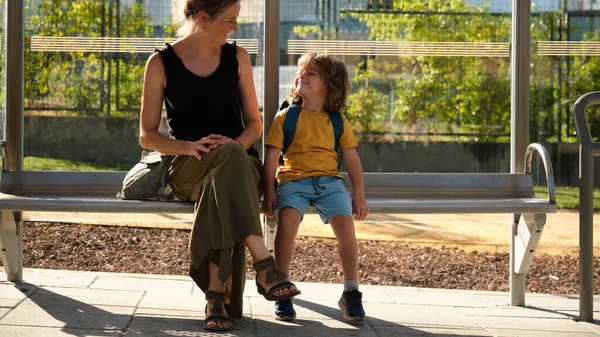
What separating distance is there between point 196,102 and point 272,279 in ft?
3.09

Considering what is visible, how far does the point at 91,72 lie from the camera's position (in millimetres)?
5445

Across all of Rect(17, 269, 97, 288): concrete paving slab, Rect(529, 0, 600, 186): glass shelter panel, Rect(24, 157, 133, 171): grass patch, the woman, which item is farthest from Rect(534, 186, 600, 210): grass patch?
Rect(17, 269, 97, 288): concrete paving slab

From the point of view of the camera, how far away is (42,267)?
5.71 metres

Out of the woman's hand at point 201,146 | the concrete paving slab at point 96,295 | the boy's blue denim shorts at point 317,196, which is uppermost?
the woman's hand at point 201,146

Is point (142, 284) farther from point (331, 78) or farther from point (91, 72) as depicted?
point (331, 78)

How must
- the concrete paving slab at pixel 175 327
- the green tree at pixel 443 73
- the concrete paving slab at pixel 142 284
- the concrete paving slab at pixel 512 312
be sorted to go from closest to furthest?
the concrete paving slab at pixel 175 327 → the concrete paving slab at pixel 512 312 → the concrete paving slab at pixel 142 284 → the green tree at pixel 443 73

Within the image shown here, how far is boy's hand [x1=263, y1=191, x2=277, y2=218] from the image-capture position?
161 inches

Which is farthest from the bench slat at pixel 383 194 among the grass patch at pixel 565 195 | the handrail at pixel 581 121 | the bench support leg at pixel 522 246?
the grass patch at pixel 565 195

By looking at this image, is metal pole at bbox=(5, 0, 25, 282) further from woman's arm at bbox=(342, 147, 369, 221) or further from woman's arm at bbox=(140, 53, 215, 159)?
woman's arm at bbox=(342, 147, 369, 221)

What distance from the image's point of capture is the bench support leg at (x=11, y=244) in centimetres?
456

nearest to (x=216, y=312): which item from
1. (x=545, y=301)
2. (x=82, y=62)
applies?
(x=545, y=301)

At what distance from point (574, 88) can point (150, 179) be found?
13.2 ft

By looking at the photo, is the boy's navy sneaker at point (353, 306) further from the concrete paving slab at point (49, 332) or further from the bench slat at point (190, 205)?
the concrete paving slab at point (49, 332)

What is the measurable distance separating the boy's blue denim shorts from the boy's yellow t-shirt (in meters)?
0.05
